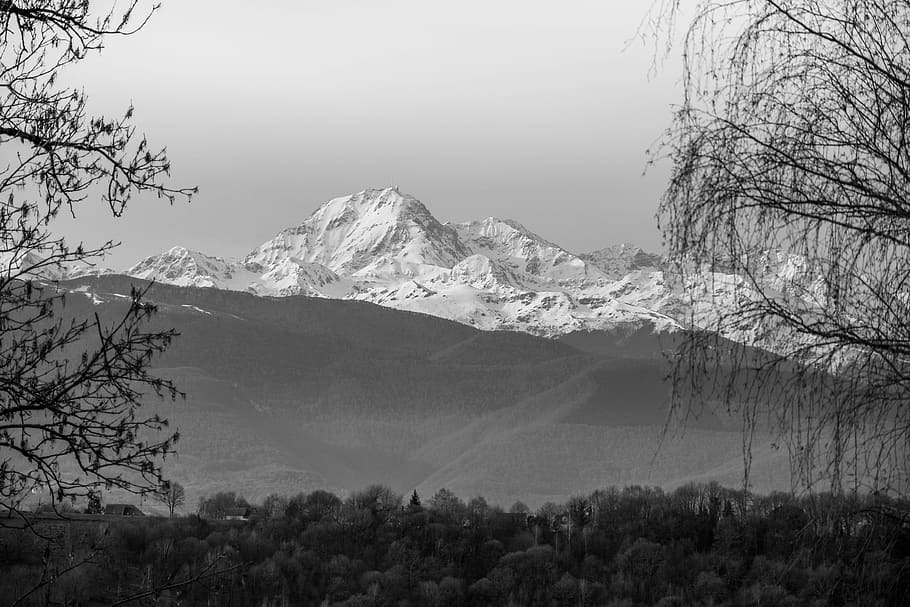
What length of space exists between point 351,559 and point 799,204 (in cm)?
10103

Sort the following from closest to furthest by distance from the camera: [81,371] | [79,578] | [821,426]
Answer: [821,426]
[81,371]
[79,578]

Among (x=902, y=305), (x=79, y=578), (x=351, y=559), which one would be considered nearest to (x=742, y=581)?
(x=351, y=559)

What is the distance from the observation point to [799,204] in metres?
6.75

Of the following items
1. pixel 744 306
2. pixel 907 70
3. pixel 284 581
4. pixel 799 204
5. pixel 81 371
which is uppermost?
pixel 907 70

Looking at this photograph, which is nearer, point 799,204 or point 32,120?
point 799,204

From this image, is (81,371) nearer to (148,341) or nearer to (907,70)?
(148,341)

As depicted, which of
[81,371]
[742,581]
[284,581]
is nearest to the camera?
[81,371]

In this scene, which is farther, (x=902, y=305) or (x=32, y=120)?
(x=32, y=120)

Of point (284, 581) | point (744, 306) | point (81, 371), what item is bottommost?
point (284, 581)

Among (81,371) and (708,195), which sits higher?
(708,195)

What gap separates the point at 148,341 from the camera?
750 cm

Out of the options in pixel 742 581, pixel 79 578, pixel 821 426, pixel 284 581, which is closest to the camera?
pixel 821 426

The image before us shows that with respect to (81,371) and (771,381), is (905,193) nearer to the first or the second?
(771,381)

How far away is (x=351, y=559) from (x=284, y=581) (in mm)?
11983
